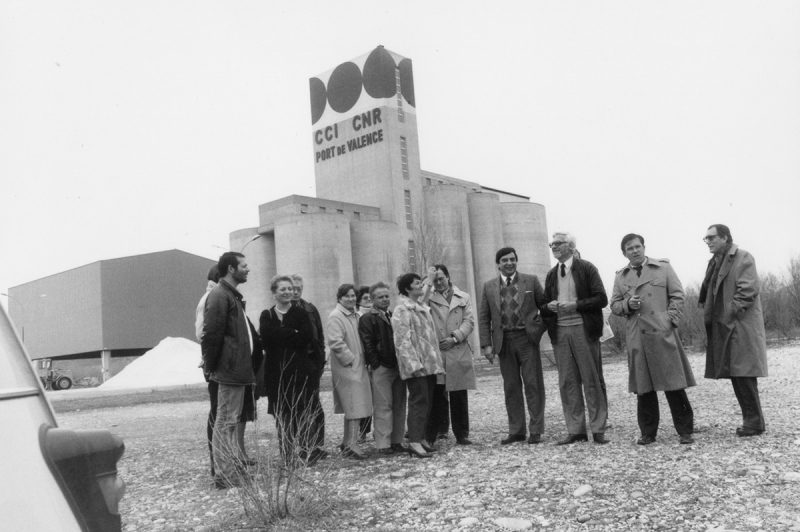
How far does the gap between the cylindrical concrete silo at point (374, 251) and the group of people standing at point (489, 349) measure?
39535 mm

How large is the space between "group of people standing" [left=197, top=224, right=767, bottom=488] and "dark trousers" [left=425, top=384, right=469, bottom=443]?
0.6 inches

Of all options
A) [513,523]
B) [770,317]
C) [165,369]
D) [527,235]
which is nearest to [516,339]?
[513,523]

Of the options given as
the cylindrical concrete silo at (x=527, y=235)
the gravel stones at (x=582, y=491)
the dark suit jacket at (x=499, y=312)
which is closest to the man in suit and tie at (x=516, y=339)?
the dark suit jacket at (x=499, y=312)

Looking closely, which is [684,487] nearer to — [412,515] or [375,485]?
[412,515]

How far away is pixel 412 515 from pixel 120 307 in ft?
192

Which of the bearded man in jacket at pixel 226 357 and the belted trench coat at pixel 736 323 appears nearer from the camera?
the bearded man in jacket at pixel 226 357

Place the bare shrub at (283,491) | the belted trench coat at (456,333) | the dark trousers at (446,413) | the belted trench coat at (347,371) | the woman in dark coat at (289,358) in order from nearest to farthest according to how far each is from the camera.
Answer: the bare shrub at (283,491), the woman in dark coat at (289,358), the belted trench coat at (347,371), the dark trousers at (446,413), the belted trench coat at (456,333)

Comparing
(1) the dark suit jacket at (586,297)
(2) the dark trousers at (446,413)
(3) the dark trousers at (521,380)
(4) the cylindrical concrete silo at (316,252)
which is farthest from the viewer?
(4) the cylindrical concrete silo at (316,252)

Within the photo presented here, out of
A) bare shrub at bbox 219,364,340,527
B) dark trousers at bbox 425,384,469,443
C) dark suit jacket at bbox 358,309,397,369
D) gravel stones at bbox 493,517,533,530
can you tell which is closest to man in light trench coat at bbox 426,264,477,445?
dark trousers at bbox 425,384,469,443

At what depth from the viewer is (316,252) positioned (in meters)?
Answer: 45.4

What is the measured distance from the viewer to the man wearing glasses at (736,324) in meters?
6.73

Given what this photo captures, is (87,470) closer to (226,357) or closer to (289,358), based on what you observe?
(226,357)

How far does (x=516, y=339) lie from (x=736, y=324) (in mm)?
2055

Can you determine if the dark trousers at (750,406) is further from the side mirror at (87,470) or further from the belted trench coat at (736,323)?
the side mirror at (87,470)
